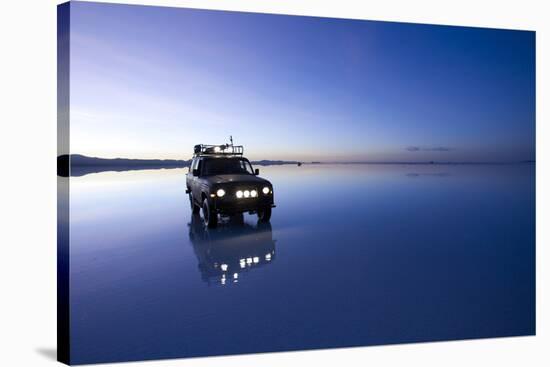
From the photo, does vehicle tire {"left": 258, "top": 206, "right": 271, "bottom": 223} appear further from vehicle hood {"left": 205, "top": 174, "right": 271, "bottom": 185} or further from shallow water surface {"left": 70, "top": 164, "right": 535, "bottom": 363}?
vehicle hood {"left": 205, "top": 174, "right": 271, "bottom": 185}

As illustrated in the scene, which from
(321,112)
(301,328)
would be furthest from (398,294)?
(321,112)

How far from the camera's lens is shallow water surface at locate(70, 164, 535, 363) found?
4.03 meters

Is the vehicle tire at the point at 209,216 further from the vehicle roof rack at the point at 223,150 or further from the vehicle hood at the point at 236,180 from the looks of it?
the vehicle roof rack at the point at 223,150

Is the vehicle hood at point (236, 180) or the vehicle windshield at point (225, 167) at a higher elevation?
the vehicle windshield at point (225, 167)

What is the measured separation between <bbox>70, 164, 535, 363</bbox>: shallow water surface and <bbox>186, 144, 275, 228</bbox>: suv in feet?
1.61

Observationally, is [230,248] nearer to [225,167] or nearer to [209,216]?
[209,216]

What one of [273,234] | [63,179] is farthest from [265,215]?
[63,179]

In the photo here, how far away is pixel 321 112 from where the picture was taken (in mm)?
7363

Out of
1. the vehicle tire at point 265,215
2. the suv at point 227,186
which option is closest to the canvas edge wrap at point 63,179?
the suv at point 227,186

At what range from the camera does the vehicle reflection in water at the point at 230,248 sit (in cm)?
549

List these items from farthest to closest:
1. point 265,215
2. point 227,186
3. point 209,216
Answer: point 265,215, point 209,216, point 227,186

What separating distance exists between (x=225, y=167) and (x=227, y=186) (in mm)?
1247

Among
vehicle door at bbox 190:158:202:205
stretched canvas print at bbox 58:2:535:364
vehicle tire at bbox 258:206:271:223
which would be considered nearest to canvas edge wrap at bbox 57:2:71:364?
stretched canvas print at bbox 58:2:535:364

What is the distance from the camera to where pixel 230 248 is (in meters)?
6.88
